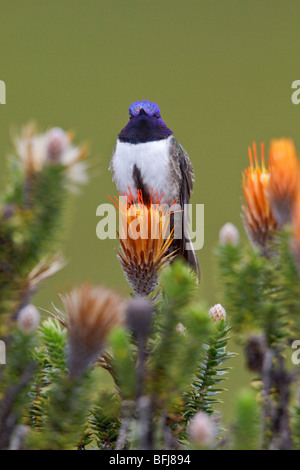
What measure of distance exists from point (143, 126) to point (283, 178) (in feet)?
7.33

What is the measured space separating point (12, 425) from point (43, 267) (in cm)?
20

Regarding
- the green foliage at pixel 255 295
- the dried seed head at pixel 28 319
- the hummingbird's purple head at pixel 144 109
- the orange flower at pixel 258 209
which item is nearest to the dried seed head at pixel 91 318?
the dried seed head at pixel 28 319

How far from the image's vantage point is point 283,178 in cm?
73

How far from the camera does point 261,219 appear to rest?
0.84 meters

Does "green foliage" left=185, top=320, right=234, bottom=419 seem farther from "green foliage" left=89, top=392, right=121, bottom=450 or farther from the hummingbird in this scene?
the hummingbird

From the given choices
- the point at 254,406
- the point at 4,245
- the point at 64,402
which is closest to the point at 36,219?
the point at 4,245

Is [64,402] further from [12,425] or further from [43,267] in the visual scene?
[43,267]

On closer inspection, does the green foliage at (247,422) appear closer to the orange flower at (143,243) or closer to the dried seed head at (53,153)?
the dried seed head at (53,153)

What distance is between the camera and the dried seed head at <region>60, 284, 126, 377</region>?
25.0 inches

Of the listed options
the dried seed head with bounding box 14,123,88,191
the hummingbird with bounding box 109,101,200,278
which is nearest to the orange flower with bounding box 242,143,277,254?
the dried seed head with bounding box 14,123,88,191

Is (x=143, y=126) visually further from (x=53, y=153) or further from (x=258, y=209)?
(x=53, y=153)

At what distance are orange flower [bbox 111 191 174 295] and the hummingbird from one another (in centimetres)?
176

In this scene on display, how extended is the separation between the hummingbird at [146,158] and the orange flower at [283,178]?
6.72 ft

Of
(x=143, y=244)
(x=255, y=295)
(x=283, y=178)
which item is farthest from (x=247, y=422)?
(x=143, y=244)
